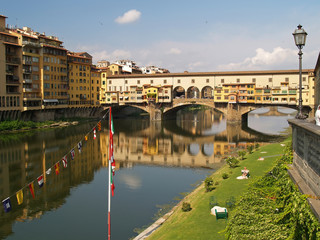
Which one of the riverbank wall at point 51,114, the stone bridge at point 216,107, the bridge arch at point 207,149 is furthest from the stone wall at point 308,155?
the stone bridge at point 216,107

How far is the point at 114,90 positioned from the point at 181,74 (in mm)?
20585

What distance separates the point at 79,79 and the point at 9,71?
75.0 feet

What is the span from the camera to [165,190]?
27641mm

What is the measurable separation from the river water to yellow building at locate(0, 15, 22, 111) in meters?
8.73

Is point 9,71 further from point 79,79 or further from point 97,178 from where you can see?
point 97,178

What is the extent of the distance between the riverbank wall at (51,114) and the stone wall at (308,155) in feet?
200

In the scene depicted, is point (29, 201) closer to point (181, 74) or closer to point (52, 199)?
point (52, 199)

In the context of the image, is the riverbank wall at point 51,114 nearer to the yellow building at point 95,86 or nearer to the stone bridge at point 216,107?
the yellow building at point 95,86

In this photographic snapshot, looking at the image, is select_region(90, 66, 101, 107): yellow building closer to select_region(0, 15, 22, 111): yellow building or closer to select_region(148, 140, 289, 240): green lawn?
select_region(0, 15, 22, 111): yellow building

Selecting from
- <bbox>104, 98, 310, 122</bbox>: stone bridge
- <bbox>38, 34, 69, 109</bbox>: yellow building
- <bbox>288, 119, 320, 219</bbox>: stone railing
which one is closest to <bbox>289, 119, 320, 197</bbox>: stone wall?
<bbox>288, 119, 320, 219</bbox>: stone railing

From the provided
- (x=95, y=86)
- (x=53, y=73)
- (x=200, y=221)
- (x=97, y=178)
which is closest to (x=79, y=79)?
(x=95, y=86)

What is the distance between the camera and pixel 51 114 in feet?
250

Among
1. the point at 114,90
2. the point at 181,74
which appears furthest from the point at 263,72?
the point at 114,90

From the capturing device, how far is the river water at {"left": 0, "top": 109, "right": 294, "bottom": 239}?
20.6 meters
